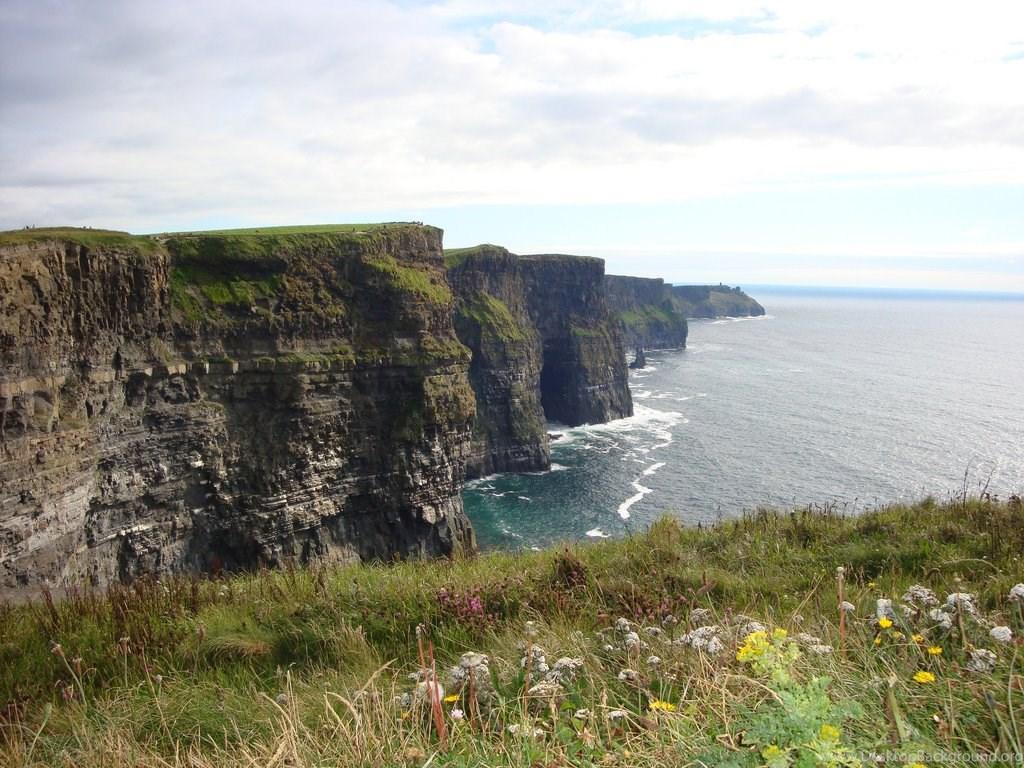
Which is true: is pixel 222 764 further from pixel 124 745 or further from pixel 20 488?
pixel 20 488

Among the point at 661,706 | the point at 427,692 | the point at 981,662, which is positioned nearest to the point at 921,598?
the point at 981,662

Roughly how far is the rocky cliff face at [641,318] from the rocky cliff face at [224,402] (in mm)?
125557

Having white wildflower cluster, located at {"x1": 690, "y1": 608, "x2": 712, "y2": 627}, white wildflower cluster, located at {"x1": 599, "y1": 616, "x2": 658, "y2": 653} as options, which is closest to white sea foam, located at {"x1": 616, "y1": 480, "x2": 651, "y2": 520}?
white wildflower cluster, located at {"x1": 690, "y1": 608, "x2": 712, "y2": 627}

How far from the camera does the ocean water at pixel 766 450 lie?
5503 cm

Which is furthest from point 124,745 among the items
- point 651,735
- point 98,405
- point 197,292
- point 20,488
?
point 197,292

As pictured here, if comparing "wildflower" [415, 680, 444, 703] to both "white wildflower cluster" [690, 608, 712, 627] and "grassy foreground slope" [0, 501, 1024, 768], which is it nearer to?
"grassy foreground slope" [0, 501, 1024, 768]

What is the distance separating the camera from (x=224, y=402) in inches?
1501

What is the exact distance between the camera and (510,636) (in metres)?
5.58

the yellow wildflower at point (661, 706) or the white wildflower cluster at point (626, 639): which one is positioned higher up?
the yellow wildflower at point (661, 706)

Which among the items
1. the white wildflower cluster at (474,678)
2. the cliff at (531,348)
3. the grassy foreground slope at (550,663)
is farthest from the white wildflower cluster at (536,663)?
the cliff at (531,348)

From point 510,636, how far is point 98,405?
1286 inches

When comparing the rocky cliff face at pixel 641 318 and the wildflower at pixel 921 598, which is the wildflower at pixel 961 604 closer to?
the wildflower at pixel 921 598

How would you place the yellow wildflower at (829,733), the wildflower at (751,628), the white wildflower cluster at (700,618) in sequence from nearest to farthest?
the yellow wildflower at (829,733)
the wildflower at (751,628)
the white wildflower cluster at (700,618)

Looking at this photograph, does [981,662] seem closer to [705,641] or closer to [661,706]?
[705,641]
